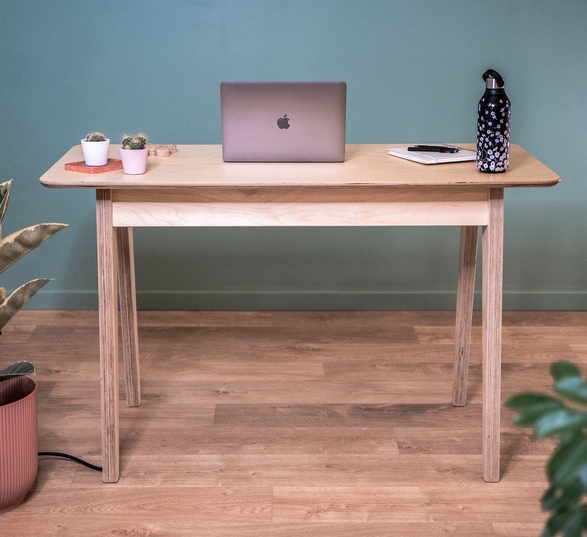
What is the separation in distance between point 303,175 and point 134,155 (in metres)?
0.42

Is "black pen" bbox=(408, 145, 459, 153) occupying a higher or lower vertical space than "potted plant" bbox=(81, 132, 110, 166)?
lower

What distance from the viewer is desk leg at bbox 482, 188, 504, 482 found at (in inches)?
77.5

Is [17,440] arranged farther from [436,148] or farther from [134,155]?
[436,148]

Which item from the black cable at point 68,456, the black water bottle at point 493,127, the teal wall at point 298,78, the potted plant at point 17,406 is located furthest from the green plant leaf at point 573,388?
the teal wall at point 298,78

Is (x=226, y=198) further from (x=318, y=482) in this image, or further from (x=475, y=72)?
(x=475, y=72)

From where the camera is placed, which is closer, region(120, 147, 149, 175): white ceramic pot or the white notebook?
region(120, 147, 149, 175): white ceramic pot

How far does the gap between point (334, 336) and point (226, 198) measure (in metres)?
1.22

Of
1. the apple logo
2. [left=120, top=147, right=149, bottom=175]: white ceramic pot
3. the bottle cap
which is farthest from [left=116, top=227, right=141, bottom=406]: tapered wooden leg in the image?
the bottle cap

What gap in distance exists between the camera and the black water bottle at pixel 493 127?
192cm

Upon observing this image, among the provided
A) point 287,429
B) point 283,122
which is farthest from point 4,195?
point 287,429

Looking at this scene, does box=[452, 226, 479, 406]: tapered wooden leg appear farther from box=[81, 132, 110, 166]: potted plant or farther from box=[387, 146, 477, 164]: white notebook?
box=[81, 132, 110, 166]: potted plant

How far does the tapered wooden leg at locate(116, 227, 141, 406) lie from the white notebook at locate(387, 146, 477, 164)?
0.82m

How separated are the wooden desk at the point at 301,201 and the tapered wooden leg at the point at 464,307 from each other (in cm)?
30

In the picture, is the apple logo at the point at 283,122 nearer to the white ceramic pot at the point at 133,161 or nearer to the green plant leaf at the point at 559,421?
the white ceramic pot at the point at 133,161
